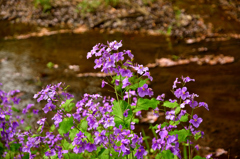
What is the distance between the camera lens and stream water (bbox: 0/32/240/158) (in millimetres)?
3855

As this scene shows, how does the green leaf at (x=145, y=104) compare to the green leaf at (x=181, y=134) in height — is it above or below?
above

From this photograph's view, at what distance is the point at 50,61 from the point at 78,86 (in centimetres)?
173

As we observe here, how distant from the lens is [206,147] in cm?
341

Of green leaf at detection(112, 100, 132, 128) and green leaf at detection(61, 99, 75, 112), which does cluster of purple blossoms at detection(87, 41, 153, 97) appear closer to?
green leaf at detection(112, 100, 132, 128)

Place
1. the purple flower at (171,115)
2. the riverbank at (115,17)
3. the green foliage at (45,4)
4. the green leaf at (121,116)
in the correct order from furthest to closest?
the green foliage at (45,4) < the riverbank at (115,17) < the purple flower at (171,115) < the green leaf at (121,116)

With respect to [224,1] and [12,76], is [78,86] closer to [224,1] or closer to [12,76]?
[12,76]

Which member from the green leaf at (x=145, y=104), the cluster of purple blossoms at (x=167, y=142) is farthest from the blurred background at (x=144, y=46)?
the green leaf at (x=145, y=104)

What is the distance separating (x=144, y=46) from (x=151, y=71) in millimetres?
1630

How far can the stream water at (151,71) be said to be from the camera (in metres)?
3.86

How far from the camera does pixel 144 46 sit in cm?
705

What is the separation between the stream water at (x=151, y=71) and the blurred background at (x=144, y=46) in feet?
0.05

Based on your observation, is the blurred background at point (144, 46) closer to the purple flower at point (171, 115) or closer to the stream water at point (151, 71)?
the stream water at point (151, 71)

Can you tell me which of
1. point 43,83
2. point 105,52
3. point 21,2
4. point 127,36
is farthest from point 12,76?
point 21,2

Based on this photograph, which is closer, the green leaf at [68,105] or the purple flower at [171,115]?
the green leaf at [68,105]
